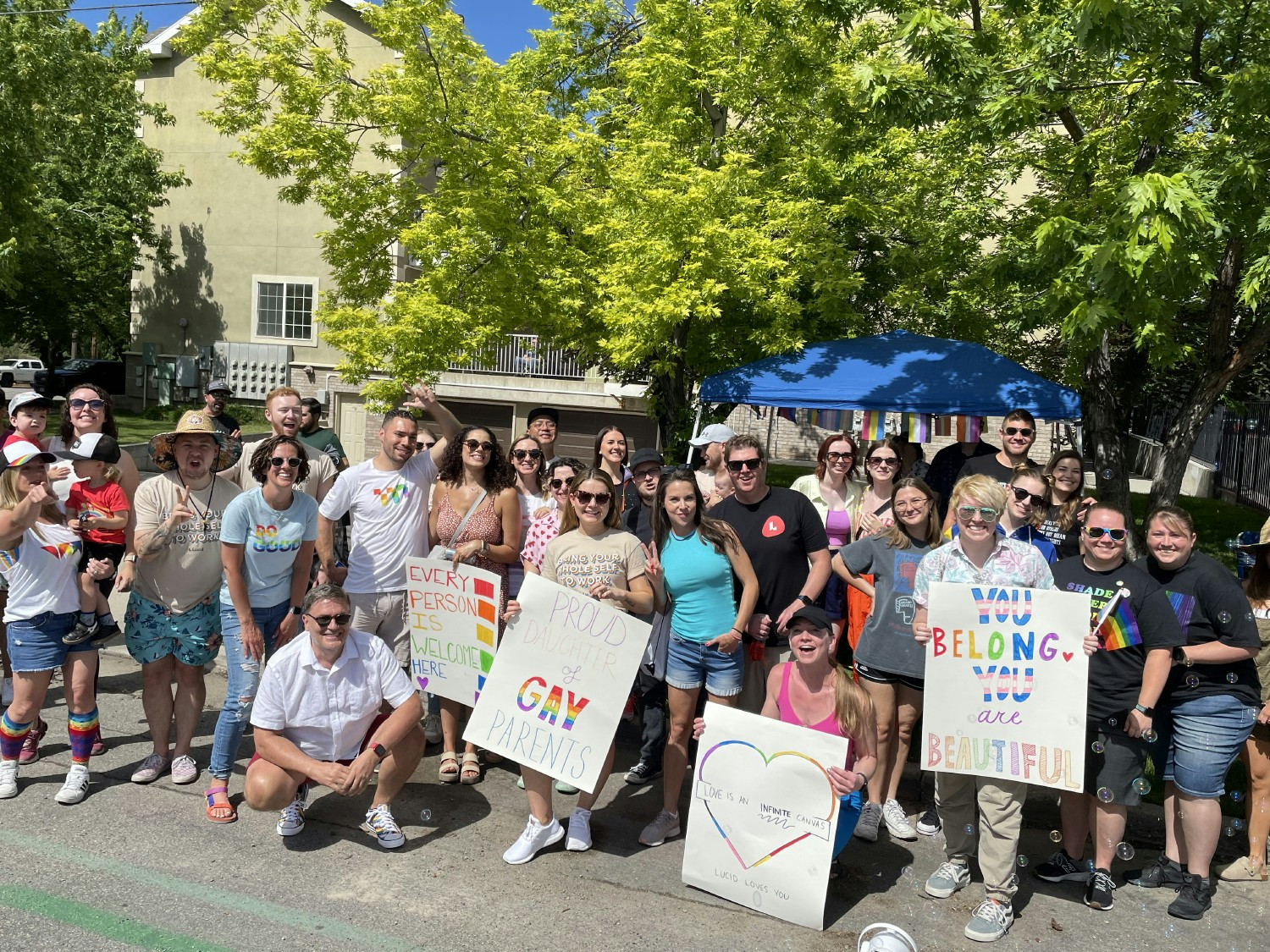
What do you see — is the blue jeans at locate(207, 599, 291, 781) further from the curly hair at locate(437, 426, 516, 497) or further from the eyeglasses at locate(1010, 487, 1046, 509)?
the eyeglasses at locate(1010, 487, 1046, 509)

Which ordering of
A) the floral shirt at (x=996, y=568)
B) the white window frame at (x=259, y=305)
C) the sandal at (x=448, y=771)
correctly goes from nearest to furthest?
1. the floral shirt at (x=996, y=568)
2. the sandal at (x=448, y=771)
3. the white window frame at (x=259, y=305)

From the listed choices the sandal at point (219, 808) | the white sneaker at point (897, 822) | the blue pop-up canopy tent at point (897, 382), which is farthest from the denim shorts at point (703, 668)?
the blue pop-up canopy tent at point (897, 382)

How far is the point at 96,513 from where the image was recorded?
5531 mm

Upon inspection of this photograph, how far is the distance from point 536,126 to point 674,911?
1030 cm

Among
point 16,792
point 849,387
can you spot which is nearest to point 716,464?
point 849,387

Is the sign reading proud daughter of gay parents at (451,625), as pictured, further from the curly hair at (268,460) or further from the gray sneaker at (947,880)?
the gray sneaker at (947,880)

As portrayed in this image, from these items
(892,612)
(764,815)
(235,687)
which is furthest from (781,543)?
(235,687)

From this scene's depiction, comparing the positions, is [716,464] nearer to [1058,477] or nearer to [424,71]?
[1058,477]

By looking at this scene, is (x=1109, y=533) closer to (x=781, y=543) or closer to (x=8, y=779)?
(x=781, y=543)

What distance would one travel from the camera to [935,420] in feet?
29.6

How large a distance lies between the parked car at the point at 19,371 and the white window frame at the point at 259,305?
12.8 meters

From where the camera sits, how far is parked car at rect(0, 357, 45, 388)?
37.6 metres

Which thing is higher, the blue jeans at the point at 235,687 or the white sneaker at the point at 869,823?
the blue jeans at the point at 235,687

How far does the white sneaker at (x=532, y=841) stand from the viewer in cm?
449
